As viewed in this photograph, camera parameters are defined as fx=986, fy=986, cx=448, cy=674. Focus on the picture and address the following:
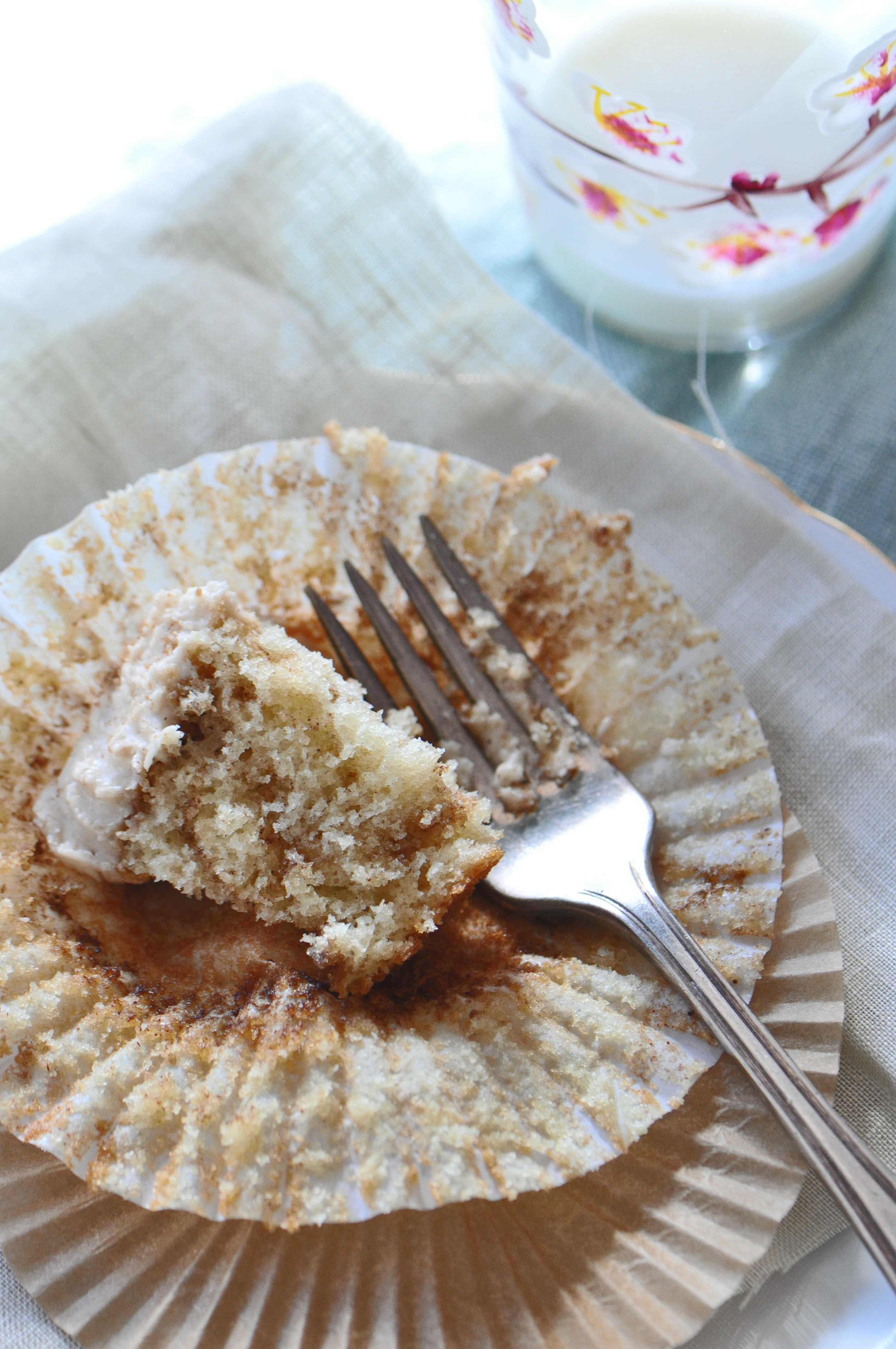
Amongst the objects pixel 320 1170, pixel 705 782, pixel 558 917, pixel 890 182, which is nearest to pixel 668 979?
pixel 558 917

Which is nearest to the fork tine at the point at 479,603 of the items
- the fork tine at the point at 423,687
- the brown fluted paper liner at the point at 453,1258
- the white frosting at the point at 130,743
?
the fork tine at the point at 423,687

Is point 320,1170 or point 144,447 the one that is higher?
point 144,447

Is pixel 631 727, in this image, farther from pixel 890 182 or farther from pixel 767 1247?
pixel 890 182

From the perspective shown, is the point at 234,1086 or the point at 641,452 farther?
the point at 641,452

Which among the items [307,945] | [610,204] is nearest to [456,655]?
[307,945]

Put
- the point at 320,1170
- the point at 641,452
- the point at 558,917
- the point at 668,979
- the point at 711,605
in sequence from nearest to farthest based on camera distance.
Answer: the point at 320,1170
the point at 668,979
the point at 558,917
the point at 711,605
the point at 641,452

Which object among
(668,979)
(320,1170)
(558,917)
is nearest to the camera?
(320,1170)
